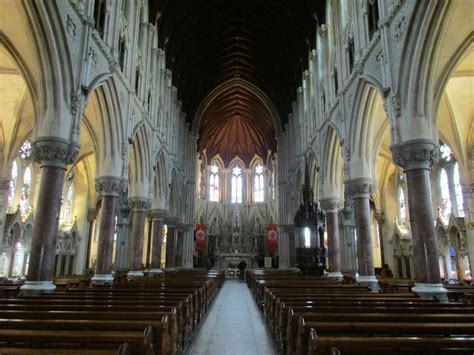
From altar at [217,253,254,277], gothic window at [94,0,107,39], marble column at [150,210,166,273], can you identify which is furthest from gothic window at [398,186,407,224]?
gothic window at [94,0,107,39]

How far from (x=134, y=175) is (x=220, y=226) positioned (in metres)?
30.3

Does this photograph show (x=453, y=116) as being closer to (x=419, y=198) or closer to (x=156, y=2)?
(x=419, y=198)

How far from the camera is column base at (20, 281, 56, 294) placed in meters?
9.25

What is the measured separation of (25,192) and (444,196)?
2472 centimetres

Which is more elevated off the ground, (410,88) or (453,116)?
(453,116)

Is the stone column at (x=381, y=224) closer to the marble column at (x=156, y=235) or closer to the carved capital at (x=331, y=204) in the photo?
the carved capital at (x=331, y=204)

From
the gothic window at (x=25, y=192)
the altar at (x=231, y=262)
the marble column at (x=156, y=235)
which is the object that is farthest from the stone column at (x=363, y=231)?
the altar at (x=231, y=262)

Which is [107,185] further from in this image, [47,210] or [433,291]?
[433,291]

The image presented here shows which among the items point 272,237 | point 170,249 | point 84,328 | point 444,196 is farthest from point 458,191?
point 272,237

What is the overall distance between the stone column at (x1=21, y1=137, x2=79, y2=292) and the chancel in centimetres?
4

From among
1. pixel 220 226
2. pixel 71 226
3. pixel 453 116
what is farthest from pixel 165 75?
pixel 220 226

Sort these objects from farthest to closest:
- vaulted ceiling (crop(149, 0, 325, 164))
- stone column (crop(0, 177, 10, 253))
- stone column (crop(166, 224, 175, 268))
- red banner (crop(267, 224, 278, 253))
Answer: red banner (crop(267, 224, 278, 253)), stone column (crop(166, 224, 175, 268)), vaulted ceiling (crop(149, 0, 325, 164)), stone column (crop(0, 177, 10, 253))

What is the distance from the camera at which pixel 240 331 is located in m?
8.63

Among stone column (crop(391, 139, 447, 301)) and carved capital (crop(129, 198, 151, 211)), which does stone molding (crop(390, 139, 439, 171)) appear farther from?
carved capital (crop(129, 198, 151, 211))
